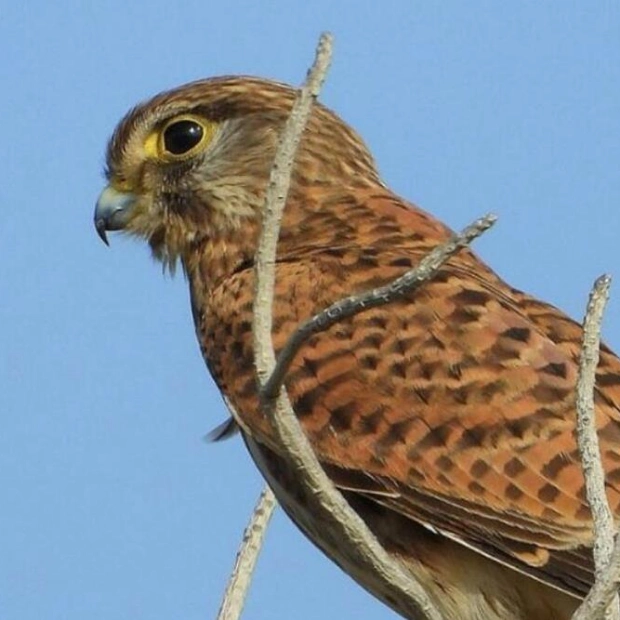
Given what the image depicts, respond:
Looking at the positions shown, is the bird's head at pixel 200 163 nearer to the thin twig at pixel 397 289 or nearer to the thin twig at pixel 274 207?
the thin twig at pixel 274 207

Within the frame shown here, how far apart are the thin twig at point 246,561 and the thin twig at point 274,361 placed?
2.54 ft

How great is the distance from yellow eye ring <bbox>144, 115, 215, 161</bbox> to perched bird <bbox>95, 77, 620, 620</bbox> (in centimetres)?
31

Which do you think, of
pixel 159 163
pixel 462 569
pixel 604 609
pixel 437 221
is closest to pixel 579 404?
pixel 604 609

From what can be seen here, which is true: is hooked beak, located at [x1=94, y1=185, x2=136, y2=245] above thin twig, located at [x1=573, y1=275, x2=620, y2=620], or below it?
above

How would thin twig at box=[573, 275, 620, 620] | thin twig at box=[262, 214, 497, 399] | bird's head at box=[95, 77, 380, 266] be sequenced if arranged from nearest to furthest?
thin twig at box=[262, 214, 497, 399], thin twig at box=[573, 275, 620, 620], bird's head at box=[95, 77, 380, 266]

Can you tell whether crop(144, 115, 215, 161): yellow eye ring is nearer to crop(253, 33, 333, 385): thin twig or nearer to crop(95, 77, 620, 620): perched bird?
crop(95, 77, 620, 620): perched bird

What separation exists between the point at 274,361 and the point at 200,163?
2.62 m

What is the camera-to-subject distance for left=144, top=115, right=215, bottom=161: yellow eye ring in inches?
219

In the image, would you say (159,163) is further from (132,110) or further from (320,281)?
(320,281)

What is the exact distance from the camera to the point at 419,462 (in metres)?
4.21

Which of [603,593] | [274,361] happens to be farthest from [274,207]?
[603,593]

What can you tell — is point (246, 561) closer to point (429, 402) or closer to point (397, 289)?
point (429, 402)

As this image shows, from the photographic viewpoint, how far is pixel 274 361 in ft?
9.89

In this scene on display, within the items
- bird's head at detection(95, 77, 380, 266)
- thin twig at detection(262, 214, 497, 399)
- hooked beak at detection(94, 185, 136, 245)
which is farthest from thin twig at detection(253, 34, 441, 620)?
hooked beak at detection(94, 185, 136, 245)
